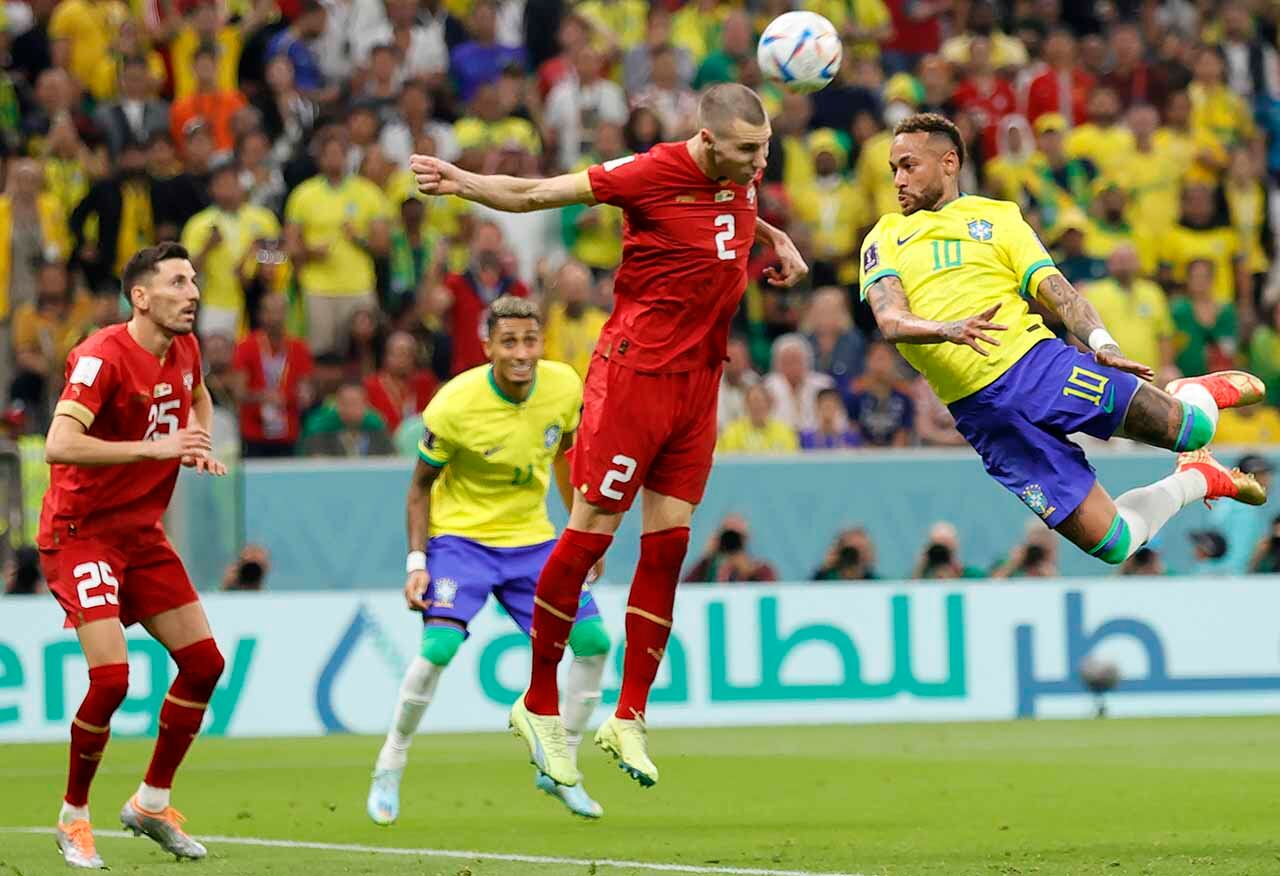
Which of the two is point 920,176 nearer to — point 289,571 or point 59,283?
point 289,571

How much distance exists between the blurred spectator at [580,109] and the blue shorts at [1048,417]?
10500 mm

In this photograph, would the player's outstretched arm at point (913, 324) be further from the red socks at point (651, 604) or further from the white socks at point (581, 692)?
the white socks at point (581, 692)

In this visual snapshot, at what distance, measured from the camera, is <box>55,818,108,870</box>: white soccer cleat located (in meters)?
10.1

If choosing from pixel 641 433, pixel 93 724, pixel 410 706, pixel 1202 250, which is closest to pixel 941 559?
pixel 1202 250

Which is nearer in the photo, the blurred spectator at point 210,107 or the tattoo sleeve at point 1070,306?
the tattoo sleeve at point 1070,306

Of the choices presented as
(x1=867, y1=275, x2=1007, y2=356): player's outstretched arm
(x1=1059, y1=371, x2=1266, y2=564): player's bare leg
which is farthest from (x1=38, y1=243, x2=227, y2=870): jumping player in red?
(x1=1059, y1=371, x2=1266, y2=564): player's bare leg

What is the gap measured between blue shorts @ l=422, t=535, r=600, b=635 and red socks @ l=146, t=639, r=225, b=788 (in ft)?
5.77

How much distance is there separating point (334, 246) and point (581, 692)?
7.96 meters

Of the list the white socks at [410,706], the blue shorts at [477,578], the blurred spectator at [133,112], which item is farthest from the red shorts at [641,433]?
the blurred spectator at [133,112]

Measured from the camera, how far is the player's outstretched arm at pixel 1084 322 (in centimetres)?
955

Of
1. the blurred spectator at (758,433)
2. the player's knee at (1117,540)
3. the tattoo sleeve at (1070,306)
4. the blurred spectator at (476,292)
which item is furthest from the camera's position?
the blurred spectator at (476,292)

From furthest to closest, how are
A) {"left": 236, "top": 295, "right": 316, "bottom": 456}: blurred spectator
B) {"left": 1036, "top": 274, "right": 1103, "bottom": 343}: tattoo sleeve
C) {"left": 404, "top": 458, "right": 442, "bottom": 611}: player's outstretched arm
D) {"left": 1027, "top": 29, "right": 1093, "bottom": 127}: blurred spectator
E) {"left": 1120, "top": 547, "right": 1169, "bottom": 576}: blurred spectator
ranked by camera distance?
{"left": 1027, "top": 29, "right": 1093, "bottom": 127}: blurred spectator
{"left": 236, "top": 295, "right": 316, "bottom": 456}: blurred spectator
{"left": 1120, "top": 547, "right": 1169, "bottom": 576}: blurred spectator
{"left": 404, "top": 458, "right": 442, "bottom": 611}: player's outstretched arm
{"left": 1036, "top": 274, "right": 1103, "bottom": 343}: tattoo sleeve

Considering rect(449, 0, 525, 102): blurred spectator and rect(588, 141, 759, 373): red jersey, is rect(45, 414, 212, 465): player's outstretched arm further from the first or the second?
rect(449, 0, 525, 102): blurred spectator

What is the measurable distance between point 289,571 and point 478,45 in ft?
20.3
